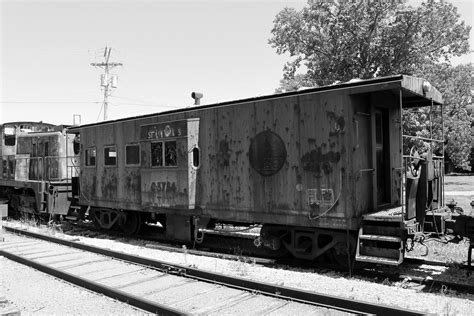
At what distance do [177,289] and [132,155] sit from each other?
545 centimetres

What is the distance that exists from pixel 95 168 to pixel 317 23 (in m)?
13.4

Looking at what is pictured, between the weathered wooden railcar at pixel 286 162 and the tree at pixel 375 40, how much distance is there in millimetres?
10613

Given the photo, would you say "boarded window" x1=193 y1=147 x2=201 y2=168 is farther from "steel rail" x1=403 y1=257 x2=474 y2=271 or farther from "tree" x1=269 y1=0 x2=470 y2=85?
"tree" x1=269 y1=0 x2=470 y2=85

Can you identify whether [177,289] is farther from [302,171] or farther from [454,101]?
[454,101]

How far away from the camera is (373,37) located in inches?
726

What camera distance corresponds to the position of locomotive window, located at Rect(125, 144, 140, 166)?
35.8 ft

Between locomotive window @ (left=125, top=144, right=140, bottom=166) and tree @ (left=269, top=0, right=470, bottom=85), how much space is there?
11.5 meters

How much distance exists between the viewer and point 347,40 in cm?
1902

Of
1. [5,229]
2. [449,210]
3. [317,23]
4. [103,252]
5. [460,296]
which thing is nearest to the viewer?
[460,296]

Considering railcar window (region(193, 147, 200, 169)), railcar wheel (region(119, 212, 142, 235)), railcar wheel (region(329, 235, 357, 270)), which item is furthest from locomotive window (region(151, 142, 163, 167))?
railcar wheel (region(329, 235, 357, 270))

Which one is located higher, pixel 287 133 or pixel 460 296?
pixel 287 133

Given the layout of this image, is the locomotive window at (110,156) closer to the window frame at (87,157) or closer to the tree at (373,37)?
the window frame at (87,157)

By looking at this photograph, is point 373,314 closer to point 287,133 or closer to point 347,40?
point 287,133

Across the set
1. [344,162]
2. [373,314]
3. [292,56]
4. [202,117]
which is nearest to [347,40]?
[292,56]
